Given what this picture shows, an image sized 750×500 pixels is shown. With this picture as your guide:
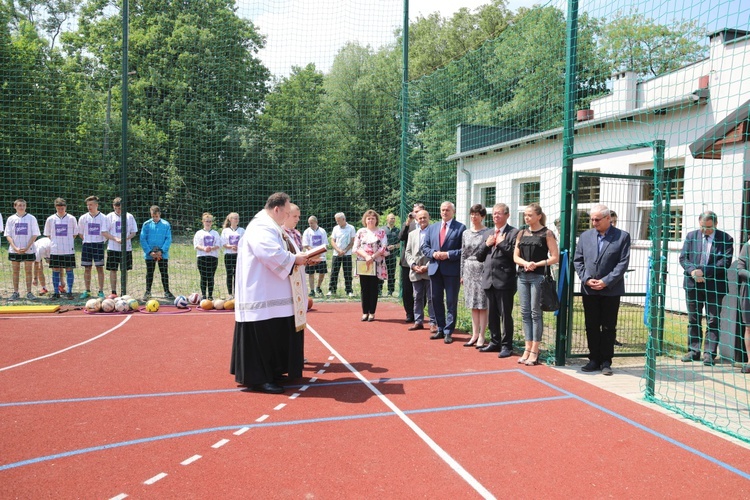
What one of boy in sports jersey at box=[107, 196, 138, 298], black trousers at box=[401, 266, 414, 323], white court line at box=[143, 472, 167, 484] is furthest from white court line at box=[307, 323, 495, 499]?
boy in sports jersey at box=[107, 196, 138, 298]

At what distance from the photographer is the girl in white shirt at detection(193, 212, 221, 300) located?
11.8 meters

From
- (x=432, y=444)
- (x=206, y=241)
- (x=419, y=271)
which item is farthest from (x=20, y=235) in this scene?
(x=432, y=444)

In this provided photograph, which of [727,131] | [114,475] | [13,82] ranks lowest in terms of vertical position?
[114,475]

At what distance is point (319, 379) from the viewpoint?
6.17m

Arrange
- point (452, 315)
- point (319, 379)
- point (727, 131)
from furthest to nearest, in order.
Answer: point (452, 315) < point (319, 379) < point (727, 131)

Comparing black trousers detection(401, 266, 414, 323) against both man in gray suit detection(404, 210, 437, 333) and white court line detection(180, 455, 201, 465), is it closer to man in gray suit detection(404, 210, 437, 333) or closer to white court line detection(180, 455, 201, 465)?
man in gray suit detection(404, 210, 437, 333)

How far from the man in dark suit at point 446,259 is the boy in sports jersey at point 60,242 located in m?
7.91

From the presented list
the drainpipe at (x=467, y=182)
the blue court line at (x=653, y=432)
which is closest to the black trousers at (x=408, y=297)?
the drainpipe at (x=467, y=182)

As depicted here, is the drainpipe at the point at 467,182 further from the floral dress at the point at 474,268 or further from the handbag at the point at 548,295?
the handbag at the point at 548,295

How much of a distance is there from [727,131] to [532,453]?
395 cm

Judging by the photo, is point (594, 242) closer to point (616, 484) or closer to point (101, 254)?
A: point (616, 484)

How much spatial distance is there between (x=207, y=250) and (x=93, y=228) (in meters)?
2.43

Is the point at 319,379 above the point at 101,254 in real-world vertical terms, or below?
below

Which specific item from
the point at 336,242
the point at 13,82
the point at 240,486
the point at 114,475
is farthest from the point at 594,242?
the point at 13,82
